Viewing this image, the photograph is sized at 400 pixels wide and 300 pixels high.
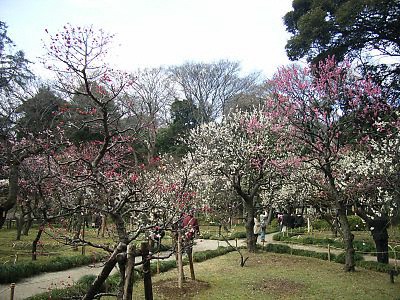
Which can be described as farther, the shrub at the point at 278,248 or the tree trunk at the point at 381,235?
the shrub at the point at 278,248

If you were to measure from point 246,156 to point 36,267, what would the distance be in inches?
343

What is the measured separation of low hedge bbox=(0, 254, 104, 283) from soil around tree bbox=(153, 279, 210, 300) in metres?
1.70

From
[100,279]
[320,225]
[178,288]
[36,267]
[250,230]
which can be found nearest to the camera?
[100,279]

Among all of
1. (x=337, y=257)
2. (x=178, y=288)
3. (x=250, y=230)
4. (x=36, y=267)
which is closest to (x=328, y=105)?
(x=337, y=257)

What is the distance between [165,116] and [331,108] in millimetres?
22097

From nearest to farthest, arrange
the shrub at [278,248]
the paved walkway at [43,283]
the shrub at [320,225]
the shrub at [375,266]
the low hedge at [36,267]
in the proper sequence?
the paved walkway at [43,283] → the low hedge at [36,267] → the shrub at [375,266] → the shrub at [278,248] → the shrub at [320,225]

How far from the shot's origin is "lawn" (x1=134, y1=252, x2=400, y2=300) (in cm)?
798

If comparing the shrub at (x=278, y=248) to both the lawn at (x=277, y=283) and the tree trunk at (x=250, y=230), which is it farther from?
the lawn at (x=277, y=283)

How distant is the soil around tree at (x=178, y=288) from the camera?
7980 millimetres

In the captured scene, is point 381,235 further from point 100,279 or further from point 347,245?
point 100,279

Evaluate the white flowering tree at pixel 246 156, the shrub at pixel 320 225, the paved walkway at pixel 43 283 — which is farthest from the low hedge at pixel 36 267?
the shrub at pixel 320 225

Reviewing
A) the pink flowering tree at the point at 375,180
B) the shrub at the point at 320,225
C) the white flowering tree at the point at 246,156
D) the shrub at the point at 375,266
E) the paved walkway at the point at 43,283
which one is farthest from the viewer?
the shrub at the point at 320,225

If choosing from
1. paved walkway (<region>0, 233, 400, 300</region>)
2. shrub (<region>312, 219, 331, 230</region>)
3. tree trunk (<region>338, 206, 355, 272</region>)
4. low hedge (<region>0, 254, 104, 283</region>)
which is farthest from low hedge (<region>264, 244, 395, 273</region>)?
shrub (<region>312, 219, 331, 230</region>)

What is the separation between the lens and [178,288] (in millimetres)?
8375
